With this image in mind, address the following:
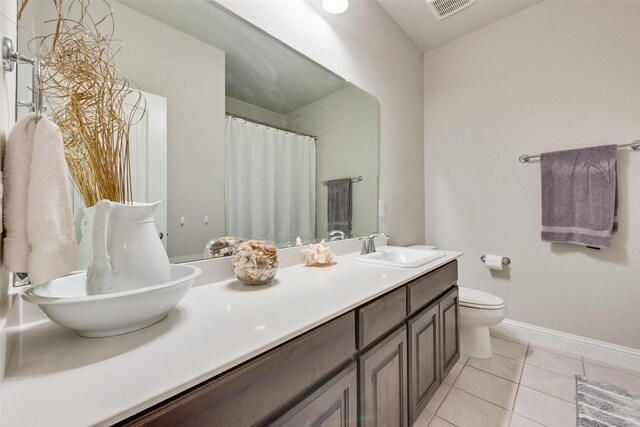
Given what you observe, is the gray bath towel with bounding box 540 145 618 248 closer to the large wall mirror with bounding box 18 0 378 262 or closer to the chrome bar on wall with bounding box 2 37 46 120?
the large wall mirror with bounding box 18 0 378 262

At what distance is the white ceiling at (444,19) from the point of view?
1.98 metres

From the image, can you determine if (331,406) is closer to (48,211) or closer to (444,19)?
(48,211)

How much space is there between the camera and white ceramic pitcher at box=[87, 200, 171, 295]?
596 millimetres

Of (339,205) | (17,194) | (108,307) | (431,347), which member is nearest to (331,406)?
(108,307)

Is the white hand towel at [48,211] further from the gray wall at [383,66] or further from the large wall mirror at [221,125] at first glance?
the gray wall at [383,66]

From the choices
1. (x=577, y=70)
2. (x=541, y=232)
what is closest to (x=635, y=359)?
(x=541, y=232)

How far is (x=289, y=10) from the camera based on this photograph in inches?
52.9

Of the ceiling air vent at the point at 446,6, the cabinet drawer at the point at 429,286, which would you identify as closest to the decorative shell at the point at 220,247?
the cabinet drawer at the point at 429,286

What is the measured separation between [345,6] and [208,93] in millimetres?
1036

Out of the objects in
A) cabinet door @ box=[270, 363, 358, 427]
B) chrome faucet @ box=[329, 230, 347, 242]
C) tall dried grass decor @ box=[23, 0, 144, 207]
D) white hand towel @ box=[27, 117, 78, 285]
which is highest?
tall dried grass decor @ box=[23, 0, 144, 207]

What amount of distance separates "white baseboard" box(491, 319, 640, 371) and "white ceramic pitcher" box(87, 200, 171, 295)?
2.55 meters

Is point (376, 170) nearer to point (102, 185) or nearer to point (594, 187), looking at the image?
point (594, 187)

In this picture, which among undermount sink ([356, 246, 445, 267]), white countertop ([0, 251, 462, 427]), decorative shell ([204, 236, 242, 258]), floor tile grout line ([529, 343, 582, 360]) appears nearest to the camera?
white countertop ([0, 251, 462, 427])

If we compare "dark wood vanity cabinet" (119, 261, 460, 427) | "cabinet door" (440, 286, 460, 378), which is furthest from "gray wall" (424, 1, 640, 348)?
"dark wood vanity cabinet" (119, 261, 460, 427)
